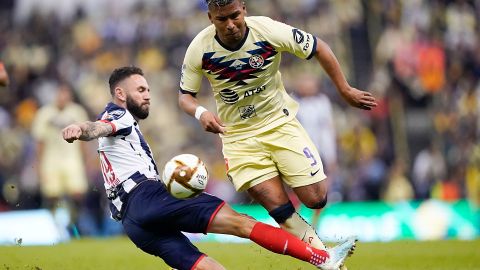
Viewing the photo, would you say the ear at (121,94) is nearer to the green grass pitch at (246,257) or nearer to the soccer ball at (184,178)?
the soccer ball at (184,178)

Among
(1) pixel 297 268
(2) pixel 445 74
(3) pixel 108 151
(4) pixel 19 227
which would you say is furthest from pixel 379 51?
(3) pixel 108 151

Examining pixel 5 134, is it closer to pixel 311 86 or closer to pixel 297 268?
pixel 311 86

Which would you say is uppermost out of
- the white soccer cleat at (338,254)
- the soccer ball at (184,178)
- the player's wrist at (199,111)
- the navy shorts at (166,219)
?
the player's wrist at (199,111)

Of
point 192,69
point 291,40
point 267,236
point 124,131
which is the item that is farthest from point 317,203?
point 124,131

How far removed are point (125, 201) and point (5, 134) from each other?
11919mm

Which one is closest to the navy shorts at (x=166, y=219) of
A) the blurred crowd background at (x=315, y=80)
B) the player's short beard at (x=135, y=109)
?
the player's short beard at (x=135, y=109)

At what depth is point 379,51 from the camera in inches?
838

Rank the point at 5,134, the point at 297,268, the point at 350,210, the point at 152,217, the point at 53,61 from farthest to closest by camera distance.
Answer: the point at 53,61
the point at 5,134
the point at 350,210
the point at 297,268
the point at 152,217

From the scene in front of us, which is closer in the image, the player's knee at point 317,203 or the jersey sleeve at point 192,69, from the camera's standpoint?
the jersey sleeve at point 192,69

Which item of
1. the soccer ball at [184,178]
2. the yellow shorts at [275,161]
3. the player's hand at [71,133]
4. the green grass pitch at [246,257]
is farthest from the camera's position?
the green grass pitch at [246,257]

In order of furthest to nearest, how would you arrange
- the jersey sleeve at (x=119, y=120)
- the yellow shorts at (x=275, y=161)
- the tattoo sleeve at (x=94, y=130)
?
the yellow shorts at (x=275, y=161) → the jersey sleeve at (x=119, y=120) → the tattoo sleeve at (x=94, y=130)

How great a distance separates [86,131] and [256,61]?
6.57 feet

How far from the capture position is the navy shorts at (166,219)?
25.8ft

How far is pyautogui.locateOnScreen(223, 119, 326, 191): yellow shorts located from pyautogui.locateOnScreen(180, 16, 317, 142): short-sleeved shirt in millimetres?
108
